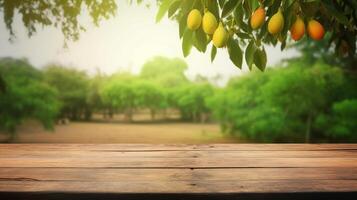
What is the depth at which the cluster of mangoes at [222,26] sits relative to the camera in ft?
4.19

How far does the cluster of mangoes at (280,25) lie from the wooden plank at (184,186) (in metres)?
0.50

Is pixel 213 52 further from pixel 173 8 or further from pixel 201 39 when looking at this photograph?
pixel 173 8

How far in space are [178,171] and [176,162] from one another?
0.19 m

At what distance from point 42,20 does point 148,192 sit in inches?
220

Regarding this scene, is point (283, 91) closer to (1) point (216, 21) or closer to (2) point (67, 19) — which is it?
(2) point (67, 19)

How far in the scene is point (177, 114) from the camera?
46.4 meters

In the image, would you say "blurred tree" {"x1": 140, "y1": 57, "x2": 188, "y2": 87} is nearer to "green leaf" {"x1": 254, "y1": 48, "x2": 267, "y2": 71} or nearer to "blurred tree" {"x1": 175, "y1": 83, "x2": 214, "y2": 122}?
"blurred tree" {"x1": 175, "y1": 83, "x2": 214, "y2": 122}

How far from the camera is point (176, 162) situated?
1.63 meters

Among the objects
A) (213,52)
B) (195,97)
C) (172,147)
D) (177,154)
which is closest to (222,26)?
(213,52)

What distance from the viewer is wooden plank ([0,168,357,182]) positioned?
4.32ft

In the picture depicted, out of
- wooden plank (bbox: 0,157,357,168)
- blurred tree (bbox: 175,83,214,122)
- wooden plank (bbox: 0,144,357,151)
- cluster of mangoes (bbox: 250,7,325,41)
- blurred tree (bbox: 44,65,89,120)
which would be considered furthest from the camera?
blurred tree (bbox: 44,65,89,120)

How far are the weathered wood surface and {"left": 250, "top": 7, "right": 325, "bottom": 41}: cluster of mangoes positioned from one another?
1.64 ft

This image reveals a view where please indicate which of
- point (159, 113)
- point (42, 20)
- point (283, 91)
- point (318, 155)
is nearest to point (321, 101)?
point (283, 91)

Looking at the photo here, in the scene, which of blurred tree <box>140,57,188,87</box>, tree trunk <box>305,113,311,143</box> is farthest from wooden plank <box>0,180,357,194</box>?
blurred tree <box>140,57,188,87</box>
